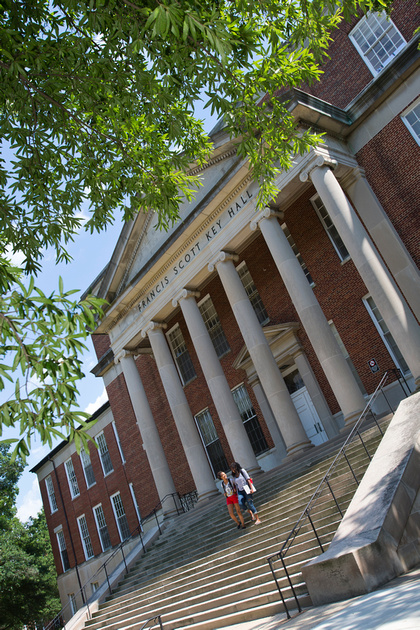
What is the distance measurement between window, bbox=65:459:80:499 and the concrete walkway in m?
29.3

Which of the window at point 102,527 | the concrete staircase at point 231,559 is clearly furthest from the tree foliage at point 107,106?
the window at point 102,527

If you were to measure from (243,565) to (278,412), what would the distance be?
5.82m

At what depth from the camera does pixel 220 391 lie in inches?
709

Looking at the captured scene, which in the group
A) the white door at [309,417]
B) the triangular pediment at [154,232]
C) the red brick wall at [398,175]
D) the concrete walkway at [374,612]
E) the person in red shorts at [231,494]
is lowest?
the concrete walkway at [374,612]

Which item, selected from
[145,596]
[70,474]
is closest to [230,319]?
[145,596]

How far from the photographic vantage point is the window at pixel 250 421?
2091 cm

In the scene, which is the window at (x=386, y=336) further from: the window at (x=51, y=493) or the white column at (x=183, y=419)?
the window at (x=51, y=493)

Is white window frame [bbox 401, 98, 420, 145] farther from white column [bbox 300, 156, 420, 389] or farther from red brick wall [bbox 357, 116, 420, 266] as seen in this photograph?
white column [bbox 300, 156, 420, 389]

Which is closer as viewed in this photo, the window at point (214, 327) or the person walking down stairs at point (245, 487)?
the person walking down stairs at point (245, 487)

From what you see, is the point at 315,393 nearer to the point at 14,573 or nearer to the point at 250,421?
the point at 250,421

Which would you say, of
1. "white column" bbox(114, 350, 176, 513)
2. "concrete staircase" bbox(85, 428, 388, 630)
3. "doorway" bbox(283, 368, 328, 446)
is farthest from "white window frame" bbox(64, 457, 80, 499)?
"doorway" bbox(283, 368, 328, 446)

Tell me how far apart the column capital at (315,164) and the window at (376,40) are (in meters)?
4.04

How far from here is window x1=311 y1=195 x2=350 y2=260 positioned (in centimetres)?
1819

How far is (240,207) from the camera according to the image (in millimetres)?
17750
